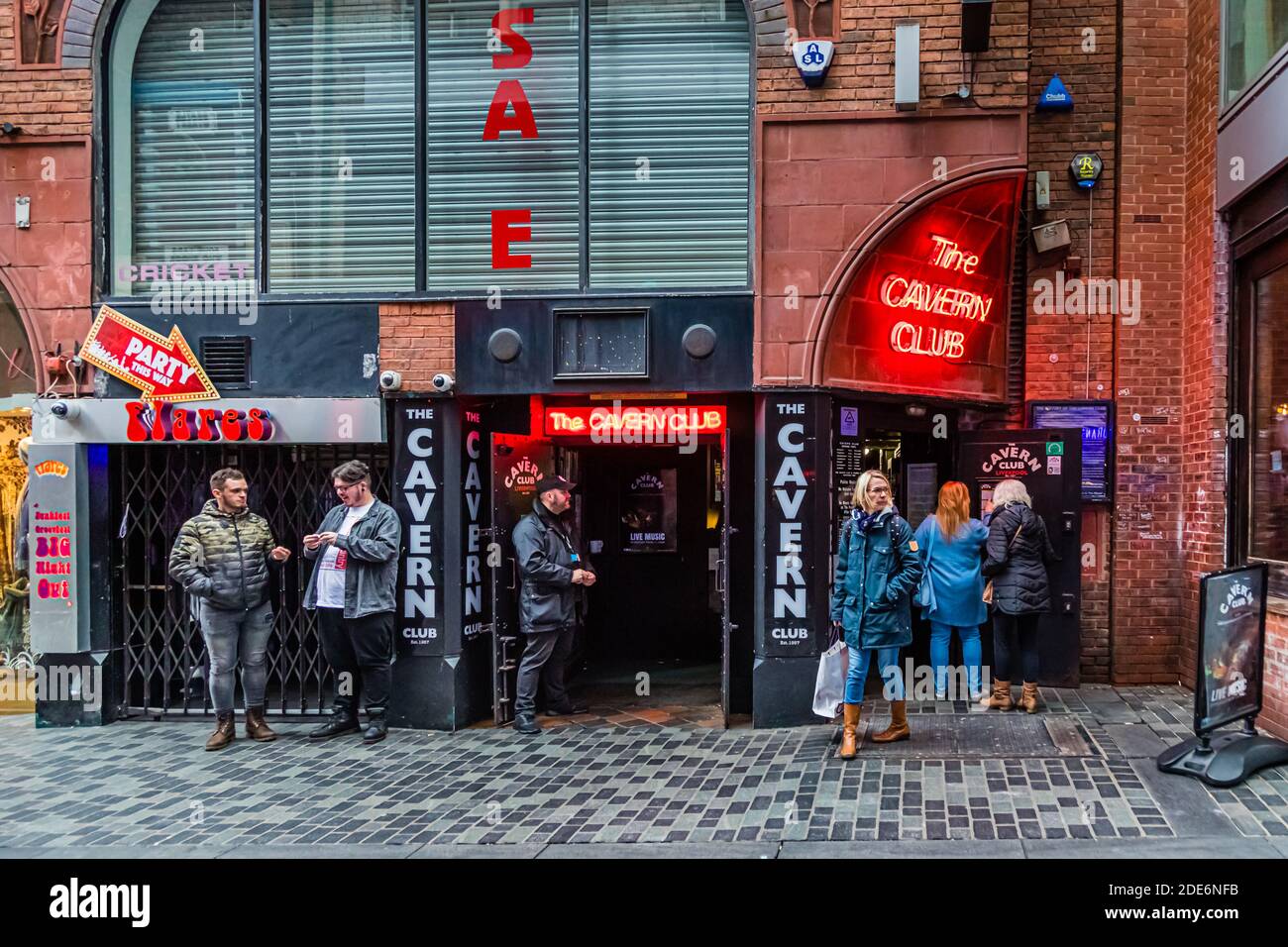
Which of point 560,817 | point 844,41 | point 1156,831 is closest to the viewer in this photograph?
point 1156,831

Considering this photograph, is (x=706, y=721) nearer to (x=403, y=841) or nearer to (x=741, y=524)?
(x=741, y=524)

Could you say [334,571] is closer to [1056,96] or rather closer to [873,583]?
[873,583]

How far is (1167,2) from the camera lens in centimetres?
886

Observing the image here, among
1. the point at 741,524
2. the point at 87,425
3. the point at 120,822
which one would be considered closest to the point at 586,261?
the point at 741,524

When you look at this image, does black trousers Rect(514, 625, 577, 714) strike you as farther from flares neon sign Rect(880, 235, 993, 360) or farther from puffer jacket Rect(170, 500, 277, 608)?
flares neon sign Rect(880, 235, 993, 360)

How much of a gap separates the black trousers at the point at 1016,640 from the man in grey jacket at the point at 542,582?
329cm

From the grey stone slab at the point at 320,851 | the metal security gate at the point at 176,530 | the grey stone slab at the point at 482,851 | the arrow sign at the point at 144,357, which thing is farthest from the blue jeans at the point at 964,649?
Result: the arrow sign at the point at 144,357

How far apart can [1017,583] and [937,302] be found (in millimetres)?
2555

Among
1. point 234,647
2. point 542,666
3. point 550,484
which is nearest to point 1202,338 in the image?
point 550,484

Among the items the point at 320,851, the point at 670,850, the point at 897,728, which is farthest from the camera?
the point at 897,728

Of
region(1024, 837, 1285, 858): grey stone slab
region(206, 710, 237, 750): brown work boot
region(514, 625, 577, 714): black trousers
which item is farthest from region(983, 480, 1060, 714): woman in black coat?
region(206, 710, 237, 750): brown work boot

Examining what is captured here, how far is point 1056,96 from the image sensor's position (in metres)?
→ 8.85

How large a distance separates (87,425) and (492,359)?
3.50 meters

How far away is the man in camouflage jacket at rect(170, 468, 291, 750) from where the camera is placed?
7.61m
